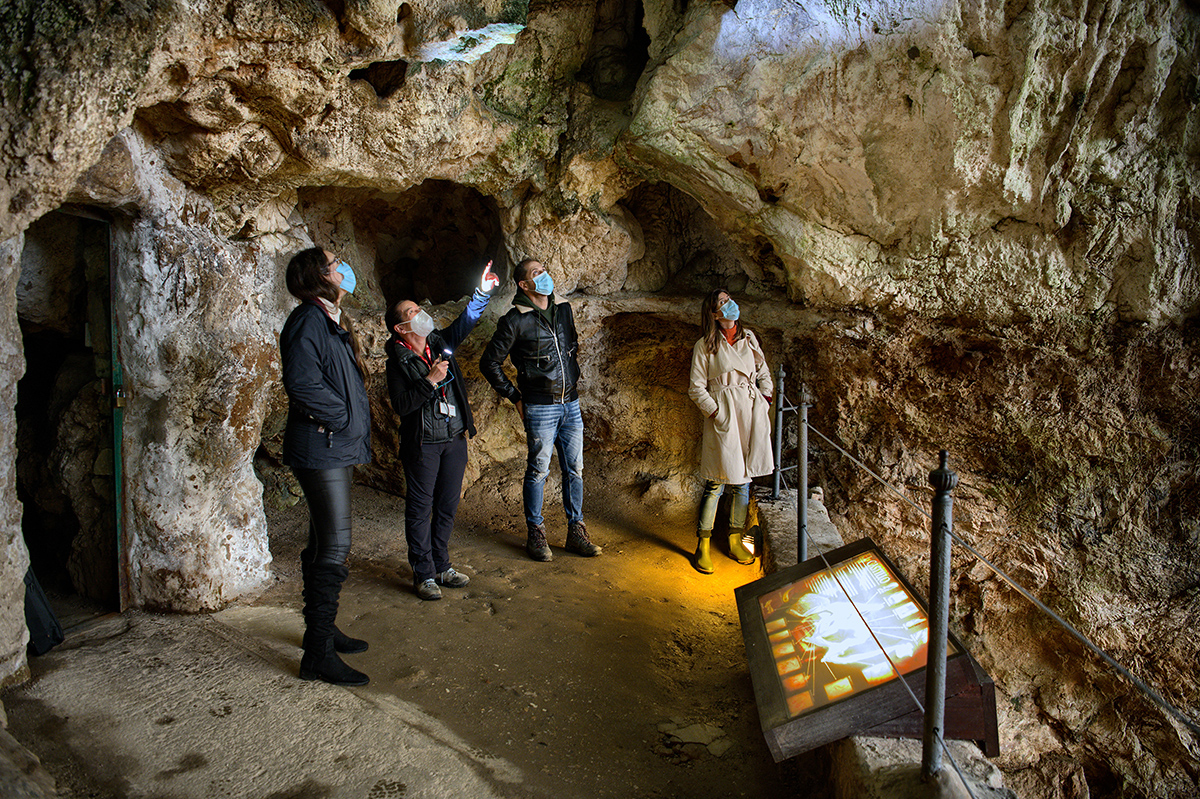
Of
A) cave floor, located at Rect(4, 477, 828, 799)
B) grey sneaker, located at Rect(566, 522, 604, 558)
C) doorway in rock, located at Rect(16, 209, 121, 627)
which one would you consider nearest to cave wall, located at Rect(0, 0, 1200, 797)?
doorway in rock, located at Rect(16, 209, 121, 627)

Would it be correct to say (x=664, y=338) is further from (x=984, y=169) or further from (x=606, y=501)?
(x=984, y=169)

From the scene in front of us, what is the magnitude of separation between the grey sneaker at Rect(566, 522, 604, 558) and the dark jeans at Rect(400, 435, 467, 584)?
3.68 feet

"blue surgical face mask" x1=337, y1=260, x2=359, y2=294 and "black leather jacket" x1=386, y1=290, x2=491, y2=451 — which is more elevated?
"blue surgical face mask" x1=337, y1=260, x2=359, y2=294

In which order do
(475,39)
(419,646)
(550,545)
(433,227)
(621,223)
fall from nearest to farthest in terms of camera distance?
(419,646), (475,39), (550,545), (621,223), (433,227)

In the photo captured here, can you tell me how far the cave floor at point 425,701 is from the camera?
8.39ft

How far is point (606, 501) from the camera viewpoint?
6.50 metres

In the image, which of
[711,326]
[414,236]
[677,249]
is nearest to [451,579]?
[711,326]

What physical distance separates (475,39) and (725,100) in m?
1.82

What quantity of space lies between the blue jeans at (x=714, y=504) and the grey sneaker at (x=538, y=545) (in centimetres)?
116

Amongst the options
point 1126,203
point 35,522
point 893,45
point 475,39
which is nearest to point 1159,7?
point 1126,203

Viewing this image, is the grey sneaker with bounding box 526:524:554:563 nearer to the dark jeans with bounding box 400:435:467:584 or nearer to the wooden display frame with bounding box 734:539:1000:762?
the dark jeans with bounding box 400:435:467:584

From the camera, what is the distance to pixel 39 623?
131 inches

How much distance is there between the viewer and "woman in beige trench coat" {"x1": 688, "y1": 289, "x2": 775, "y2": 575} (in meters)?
4.84

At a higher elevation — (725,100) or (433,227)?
(725,100)
